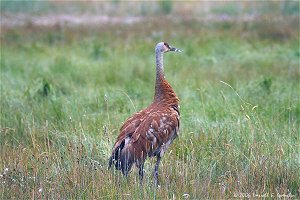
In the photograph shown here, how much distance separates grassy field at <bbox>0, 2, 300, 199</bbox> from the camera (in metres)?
6.04

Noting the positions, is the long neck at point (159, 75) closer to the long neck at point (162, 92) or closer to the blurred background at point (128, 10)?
the long neck at point (162, 92)

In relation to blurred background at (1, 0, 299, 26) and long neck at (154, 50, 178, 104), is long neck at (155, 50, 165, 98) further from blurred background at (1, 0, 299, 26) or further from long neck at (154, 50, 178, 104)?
blurred background at (1, 0, 299, 26)

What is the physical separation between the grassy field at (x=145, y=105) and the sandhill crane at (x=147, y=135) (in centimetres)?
17

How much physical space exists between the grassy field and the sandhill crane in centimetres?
17

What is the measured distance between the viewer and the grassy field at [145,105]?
604 centimetres

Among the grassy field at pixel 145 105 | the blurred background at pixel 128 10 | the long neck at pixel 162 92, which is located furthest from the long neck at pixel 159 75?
the blurred background at pixel 128 10

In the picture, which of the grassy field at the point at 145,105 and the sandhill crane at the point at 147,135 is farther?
the sandhill crane at the point at 147,135

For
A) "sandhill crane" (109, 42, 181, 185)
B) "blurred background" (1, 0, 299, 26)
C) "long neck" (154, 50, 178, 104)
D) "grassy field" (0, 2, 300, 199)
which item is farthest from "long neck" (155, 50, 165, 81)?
"blurred background" (1, 0, 299, 26)

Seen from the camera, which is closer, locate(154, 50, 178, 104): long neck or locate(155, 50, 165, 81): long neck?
locate(154, 50, 178, 104): long neck

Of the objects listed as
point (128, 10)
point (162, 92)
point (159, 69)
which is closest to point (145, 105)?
point (159, 69)

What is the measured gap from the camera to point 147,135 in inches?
254

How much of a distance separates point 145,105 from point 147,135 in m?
3.29

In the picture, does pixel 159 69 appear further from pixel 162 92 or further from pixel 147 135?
pixel 147 135

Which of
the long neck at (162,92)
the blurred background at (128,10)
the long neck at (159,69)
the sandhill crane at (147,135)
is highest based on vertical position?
the long neck at (159,69)
